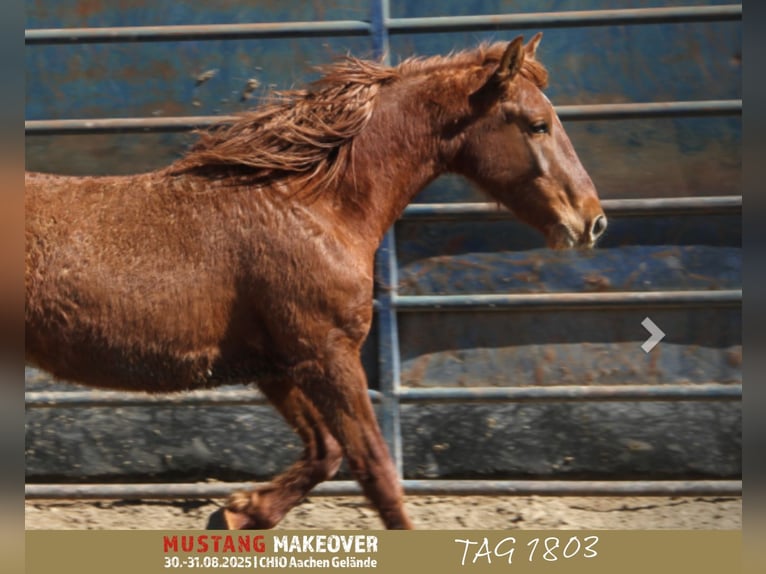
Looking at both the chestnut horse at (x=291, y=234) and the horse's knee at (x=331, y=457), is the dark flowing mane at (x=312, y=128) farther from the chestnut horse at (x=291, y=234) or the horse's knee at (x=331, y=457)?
the horse's knee at (x=331, y=457)

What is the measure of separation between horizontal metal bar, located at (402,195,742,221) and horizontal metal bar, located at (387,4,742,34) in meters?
0.75

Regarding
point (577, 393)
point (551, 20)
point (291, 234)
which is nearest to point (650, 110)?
point (551, 20)

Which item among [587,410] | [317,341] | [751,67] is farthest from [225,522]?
[751,67]

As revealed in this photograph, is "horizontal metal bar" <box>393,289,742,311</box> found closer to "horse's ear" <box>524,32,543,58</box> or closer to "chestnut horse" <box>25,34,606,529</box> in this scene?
"chestnut horse" <box>25,34,606,529</box>

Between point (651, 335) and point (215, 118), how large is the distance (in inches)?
82.1

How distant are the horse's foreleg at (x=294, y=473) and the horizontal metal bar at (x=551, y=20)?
5.38 ft

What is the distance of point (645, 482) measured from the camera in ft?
15.2

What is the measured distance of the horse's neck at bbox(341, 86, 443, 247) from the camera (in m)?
3.91

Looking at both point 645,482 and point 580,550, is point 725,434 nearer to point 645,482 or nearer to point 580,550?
point 645,482

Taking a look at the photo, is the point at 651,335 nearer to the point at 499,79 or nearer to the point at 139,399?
the point at 499,79

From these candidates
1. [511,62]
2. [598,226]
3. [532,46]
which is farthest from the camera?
[532,46]

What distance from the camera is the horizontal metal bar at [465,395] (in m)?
4.56

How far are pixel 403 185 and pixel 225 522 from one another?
1433mm

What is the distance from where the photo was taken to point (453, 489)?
183 inches
